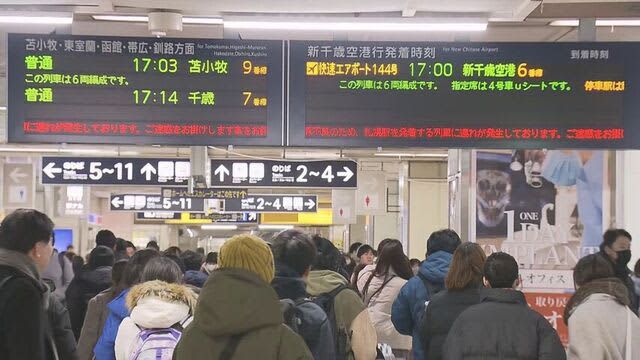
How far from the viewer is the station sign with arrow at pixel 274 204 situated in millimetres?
18609

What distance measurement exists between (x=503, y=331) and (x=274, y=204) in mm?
15050

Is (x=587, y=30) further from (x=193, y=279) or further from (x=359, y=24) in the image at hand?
(x=193, y=279)

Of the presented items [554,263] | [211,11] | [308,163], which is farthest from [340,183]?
[211,11]

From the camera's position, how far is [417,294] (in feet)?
18.4

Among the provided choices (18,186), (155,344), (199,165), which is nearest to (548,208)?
(155,344)

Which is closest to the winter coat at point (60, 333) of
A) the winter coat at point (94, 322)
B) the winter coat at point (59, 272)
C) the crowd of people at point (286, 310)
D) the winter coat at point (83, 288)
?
the crowd of people at point (286, 310)

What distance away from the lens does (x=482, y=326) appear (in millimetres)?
4105

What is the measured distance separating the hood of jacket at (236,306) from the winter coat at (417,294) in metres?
2.79

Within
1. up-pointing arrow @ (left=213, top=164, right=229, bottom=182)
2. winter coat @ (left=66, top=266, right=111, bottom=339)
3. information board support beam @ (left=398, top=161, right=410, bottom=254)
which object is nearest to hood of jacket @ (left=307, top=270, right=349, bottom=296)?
winter coat @ (left=66, top=266, right=111, bottom=339)

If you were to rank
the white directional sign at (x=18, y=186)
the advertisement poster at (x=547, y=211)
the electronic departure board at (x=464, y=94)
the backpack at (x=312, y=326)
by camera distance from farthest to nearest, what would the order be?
1. the white directional sign at (x=18, y=186)
2. the advertisement poster at (x=547, y=211)
3. the electronic departure board at (x=464, y=94)
4. the backpack at (x=312, y=326)

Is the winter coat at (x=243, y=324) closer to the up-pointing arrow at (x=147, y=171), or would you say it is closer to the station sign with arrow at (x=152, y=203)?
the up-pointing arrow at (x=147, y=171)

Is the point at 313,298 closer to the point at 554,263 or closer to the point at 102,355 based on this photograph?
the point at 102,355

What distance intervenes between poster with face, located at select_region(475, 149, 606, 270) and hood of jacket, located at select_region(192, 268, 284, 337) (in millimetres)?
6113

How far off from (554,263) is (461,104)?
2.54m
